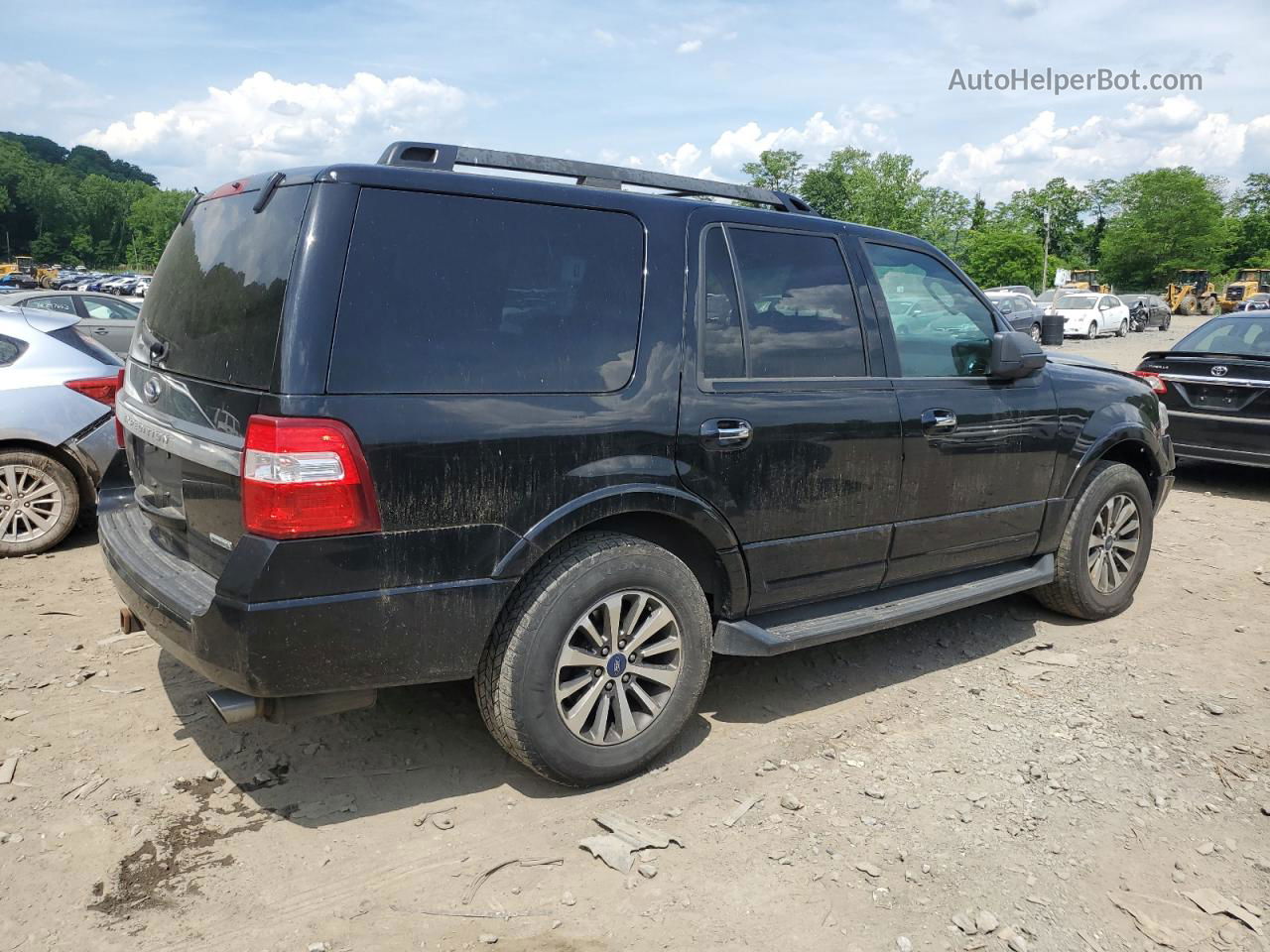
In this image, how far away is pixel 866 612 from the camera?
421 cm

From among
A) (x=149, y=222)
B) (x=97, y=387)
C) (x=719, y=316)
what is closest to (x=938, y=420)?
(x=719, y=316)

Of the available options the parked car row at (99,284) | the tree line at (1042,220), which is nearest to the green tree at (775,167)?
the tree line at (1042,220)

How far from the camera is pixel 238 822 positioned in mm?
3297

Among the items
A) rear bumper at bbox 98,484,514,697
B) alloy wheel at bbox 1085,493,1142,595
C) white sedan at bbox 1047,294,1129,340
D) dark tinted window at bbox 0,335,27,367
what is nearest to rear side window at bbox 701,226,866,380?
rear bumper at bbox 98,484,514,697

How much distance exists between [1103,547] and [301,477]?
169 inches

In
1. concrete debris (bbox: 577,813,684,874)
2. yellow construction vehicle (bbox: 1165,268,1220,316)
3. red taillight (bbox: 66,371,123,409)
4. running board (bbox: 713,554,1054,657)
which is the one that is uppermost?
yellow construction vehicle (bbox: 1165,268,1220,316)

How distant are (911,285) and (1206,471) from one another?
7.16 m

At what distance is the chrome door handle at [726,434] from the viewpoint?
3582 millimetres

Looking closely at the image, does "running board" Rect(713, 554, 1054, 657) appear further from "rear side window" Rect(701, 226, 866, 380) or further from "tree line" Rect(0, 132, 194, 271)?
"tree line" Rect(0, 132, 194, 271)

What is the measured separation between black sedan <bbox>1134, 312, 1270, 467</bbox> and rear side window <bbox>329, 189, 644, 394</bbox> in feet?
22.6

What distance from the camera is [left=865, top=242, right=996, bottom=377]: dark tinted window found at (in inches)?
171

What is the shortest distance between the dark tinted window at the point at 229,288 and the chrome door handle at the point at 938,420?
261cm

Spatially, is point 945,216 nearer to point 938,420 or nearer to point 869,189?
point 869,189

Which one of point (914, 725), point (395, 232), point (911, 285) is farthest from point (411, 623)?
point (911, 285)
